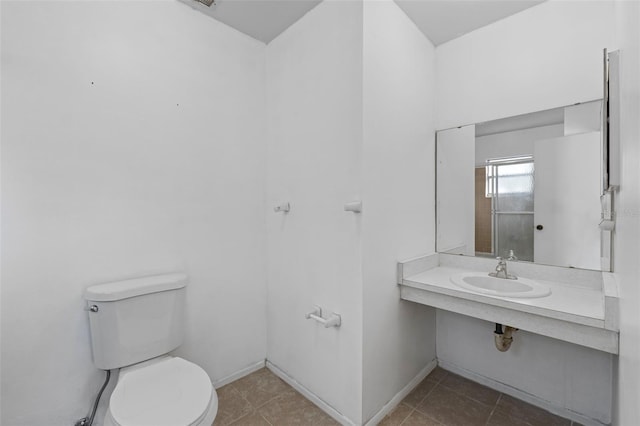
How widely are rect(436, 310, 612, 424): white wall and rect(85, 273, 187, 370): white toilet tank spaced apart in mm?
1814

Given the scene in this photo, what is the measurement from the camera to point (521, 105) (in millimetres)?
1741

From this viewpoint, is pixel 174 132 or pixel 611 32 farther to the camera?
pixel 174 132

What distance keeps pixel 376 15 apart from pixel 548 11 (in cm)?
100

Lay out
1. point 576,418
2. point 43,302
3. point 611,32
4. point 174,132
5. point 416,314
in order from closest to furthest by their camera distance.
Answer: point 43,302 → point 611,32 → point 576,418 → point 174,132 → point 416,314

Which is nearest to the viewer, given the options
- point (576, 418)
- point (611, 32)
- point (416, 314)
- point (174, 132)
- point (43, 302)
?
point (43, 302)

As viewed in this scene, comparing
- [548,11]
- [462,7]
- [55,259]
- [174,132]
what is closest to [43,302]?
[55,259]

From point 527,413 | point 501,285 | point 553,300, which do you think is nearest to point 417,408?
point 527,413

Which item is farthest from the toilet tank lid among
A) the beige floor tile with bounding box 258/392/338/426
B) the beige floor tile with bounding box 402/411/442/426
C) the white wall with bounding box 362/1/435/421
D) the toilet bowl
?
the beige floor tile with bounding box 402/411/442/426

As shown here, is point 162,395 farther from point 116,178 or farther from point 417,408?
point 417,408

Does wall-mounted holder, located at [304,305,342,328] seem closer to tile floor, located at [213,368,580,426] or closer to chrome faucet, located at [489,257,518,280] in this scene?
tile floor, located at [213,368,580,426]

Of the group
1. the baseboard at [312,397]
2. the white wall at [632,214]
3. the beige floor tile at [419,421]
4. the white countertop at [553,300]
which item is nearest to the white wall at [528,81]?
the white countertop at [553,300]

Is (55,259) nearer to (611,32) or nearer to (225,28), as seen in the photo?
(225,28)

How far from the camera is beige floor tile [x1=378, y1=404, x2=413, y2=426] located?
162 centimetres

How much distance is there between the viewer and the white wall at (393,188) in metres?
1.53
